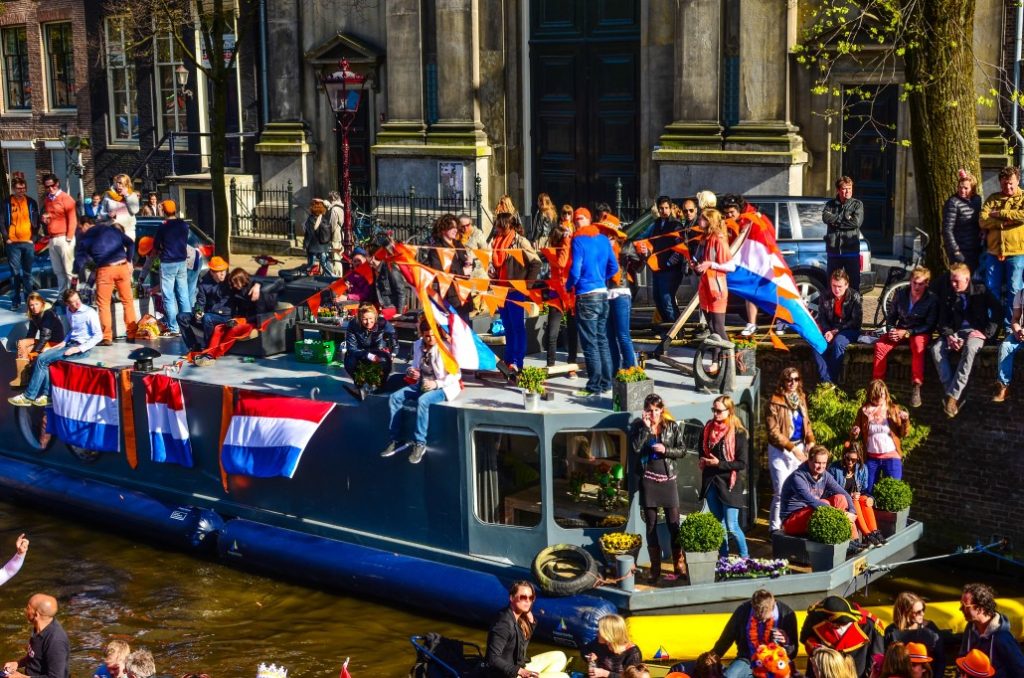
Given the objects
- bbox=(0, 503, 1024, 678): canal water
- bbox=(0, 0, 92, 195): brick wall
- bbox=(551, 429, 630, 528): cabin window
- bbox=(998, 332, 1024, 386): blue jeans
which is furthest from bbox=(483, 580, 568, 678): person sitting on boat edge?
bbox=(0, 0, 92, 195): brick wall

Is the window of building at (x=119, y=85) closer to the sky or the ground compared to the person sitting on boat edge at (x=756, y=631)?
closer to the sky

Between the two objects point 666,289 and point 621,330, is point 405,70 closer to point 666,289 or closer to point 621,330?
point 666,289

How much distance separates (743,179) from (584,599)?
42.9 feet

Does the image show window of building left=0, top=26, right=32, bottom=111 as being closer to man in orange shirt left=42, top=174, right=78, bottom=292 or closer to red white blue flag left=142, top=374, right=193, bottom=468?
man in orange shirt left=42, top=174, right=78, bottom=292

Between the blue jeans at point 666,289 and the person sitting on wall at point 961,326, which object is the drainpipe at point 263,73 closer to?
the blue jeans at point 666,289

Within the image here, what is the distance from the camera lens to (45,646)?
36.5ft

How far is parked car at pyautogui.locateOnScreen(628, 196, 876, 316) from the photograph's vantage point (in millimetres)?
19594

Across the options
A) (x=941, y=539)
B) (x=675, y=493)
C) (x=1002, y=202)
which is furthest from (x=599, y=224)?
(x=941, y=539)

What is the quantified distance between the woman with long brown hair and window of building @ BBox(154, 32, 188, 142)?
23.4 meters

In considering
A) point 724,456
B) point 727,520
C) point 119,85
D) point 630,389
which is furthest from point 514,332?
point 119,85

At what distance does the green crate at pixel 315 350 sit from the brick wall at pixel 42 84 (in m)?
22.9

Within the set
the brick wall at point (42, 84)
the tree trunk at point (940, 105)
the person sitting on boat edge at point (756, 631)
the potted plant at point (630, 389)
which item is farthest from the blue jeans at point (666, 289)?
the brick wall at point (42, 84)

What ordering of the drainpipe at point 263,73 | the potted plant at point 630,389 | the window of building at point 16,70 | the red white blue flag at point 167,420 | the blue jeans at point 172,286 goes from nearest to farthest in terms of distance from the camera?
the potted plant at point 630,389, the red white blue flag at point 167,420, the blue jeans at point 172,286, the drainpipe at point 263,73, the window of building at point 16,70

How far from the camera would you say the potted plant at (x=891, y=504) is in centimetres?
1416
